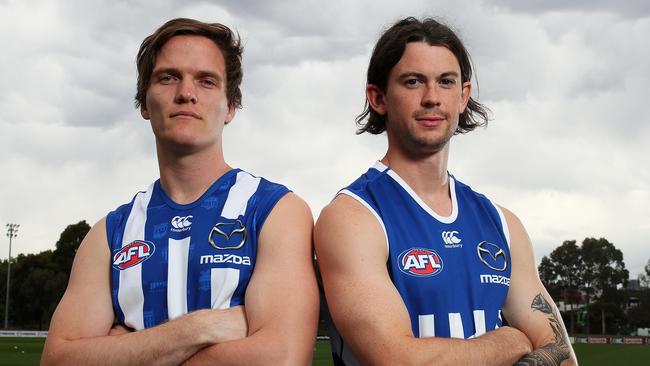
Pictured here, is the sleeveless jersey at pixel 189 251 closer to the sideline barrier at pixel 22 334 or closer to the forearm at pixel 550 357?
the forearm at pixel 550 357

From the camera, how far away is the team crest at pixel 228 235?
174 inches

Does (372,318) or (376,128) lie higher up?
(376,128)

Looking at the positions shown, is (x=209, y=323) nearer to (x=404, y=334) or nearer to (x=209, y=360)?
(x=209, y=360)

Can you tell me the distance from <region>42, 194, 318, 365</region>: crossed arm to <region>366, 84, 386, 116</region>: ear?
82 cm

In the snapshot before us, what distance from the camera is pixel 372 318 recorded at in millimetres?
4109

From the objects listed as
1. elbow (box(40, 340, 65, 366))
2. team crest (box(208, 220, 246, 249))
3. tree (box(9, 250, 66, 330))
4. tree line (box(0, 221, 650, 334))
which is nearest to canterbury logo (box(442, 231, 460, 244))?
team crest (box(208, 220, 246, 249))

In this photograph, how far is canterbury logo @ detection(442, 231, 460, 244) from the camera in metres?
4.55

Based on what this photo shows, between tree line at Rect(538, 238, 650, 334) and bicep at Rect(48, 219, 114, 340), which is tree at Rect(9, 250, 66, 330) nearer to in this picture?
tree line at Rect(538, 238, 650, 334)

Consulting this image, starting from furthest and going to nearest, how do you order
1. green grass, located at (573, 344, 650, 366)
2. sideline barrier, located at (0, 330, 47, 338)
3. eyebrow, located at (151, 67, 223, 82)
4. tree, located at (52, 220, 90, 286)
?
tree, located at (52, 220, 90, 286) → sideline barrier, located at (0, 330, 47, 338) → green grass, located at (573, 344, 650, 366) → eyebrow, located at (151, 67, 223, 82)

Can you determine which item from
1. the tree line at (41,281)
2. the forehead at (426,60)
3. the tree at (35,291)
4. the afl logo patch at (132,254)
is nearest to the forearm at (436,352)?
the afl logo patch at (132,254)

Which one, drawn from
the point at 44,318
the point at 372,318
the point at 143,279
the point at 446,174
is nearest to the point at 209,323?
the point at 143,279

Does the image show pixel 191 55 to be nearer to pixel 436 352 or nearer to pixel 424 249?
pixel 424 249

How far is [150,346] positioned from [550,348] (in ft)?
7.57

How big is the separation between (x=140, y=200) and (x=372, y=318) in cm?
180
